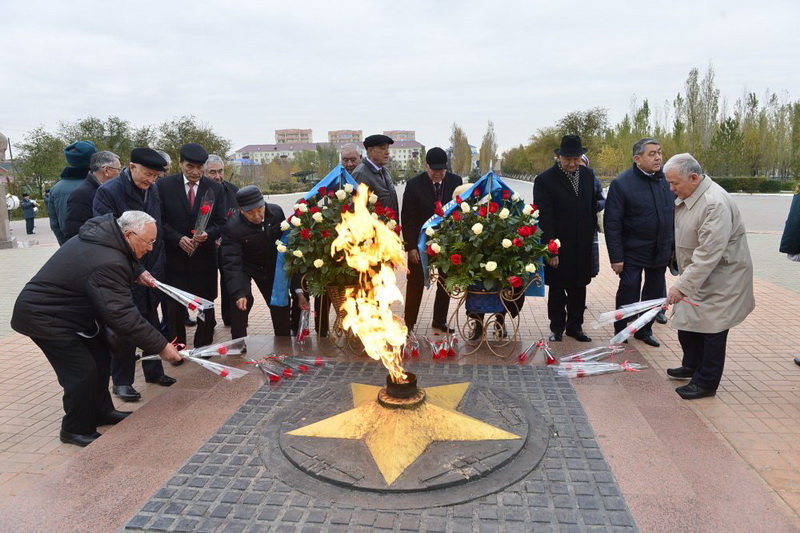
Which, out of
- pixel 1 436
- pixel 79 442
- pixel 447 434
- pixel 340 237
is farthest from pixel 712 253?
pixel 1 436

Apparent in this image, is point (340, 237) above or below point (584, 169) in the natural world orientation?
below

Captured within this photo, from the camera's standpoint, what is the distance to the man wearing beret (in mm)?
5648

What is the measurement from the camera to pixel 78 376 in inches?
140

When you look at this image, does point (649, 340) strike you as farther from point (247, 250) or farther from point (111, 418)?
point (111, 418)

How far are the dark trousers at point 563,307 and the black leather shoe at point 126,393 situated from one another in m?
3.89

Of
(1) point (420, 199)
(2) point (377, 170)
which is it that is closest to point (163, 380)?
(2) point (377, 170)

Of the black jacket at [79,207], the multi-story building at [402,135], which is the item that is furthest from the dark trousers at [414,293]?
the multi-story building at [402,135]

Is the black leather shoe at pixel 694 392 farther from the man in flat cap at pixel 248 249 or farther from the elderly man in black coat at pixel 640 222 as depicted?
the man in flat cap at pixel 248 249

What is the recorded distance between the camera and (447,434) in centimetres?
309

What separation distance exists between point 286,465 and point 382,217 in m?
2.48

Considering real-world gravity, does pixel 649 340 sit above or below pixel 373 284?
below

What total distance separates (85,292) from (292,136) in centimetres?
17297

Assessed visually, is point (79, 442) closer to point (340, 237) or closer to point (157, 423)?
point (157, 423)

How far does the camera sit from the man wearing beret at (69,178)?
5.65 metres
